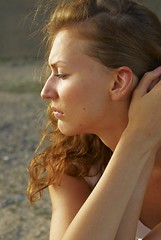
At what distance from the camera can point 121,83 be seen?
191 cm

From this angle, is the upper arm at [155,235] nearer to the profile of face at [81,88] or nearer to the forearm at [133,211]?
the forearm at [133,211]

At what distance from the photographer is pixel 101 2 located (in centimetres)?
198

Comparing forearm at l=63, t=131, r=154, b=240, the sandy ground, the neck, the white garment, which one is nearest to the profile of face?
forearm at l=63, t=131, r=154, b=240

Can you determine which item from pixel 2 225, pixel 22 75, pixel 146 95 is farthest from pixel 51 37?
pixel 22 75

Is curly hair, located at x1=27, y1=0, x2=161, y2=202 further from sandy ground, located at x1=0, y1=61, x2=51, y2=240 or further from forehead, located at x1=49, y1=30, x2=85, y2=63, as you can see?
sandy ground, located at x1=0, y1=61, x2=51, y2=240

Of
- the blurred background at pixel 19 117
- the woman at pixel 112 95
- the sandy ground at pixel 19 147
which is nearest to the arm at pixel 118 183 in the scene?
the woman at pixel 112 95

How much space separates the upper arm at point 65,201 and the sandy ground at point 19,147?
1.27 meters

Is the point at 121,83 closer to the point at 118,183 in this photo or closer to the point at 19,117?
the point at 118,183

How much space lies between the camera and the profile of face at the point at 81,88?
1.91 meters

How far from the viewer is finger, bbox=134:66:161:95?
74.7 inches

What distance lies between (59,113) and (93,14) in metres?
0.31

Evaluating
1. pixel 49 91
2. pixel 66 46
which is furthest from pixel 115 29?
pixel 49 91

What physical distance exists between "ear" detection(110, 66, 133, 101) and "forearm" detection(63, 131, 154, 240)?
0.40ft

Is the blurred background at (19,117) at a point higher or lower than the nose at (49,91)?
lower
